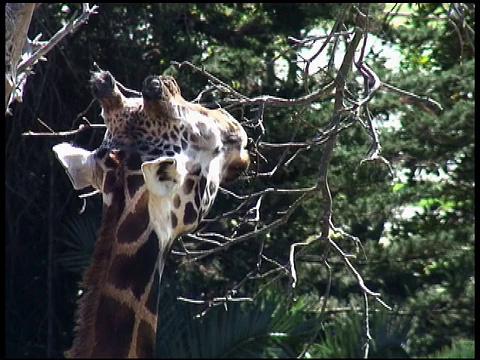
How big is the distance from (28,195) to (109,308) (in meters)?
5.42

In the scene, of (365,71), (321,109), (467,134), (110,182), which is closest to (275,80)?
(321,109)

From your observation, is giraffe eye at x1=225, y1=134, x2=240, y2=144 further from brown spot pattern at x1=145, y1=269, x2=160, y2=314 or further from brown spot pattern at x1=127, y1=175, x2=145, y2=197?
brown spot pattern at x1=145, y1=269, x2=160, y2=314

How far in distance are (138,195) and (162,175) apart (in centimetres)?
9

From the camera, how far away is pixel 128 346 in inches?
109

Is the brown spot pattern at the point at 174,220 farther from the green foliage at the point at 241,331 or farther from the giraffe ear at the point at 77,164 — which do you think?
the green foliage at the point at 241,331

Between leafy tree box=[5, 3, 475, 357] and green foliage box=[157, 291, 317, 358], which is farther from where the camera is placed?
leafy tree box=[5, 3, 475, 357]

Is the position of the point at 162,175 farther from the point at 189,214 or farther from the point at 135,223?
the point at 189,214

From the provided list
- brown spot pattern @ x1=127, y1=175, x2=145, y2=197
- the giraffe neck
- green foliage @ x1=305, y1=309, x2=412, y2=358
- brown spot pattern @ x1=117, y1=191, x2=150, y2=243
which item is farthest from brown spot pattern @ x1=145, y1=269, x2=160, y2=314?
green foliage @ x1=305, y1=309, x2=412, y2=358

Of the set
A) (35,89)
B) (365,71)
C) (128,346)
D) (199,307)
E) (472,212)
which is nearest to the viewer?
(128,346)

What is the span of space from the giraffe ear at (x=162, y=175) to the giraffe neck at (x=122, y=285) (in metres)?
0.05

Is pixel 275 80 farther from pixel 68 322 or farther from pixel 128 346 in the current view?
pixel 128 346

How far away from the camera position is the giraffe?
2771mm

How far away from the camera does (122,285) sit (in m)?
2.80

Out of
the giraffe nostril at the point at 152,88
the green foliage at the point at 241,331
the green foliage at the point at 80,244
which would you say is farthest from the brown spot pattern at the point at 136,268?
the green foliage at the point at 80,244
